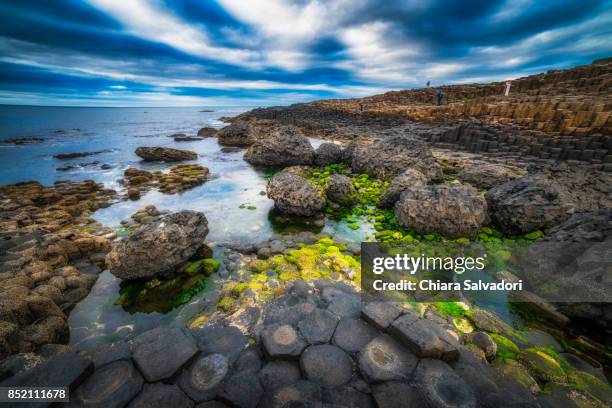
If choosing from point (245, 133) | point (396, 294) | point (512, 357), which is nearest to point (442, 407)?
point (512, 357)

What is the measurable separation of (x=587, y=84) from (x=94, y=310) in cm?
4372

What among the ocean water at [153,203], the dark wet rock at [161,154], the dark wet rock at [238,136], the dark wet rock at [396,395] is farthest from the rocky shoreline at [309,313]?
the dark wet rock at [238,136]

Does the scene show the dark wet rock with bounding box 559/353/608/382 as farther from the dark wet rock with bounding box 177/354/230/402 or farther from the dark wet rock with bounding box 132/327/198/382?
→ the dark wet rock with bounding box 132/327/198/382

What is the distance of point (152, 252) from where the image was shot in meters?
5.85

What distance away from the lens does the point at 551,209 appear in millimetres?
7082

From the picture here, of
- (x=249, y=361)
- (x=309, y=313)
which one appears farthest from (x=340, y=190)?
(x=249, y=361)

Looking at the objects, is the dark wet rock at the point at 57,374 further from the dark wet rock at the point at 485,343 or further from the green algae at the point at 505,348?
the green algae at the point at 505,348

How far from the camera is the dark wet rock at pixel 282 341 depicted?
11.0 feet

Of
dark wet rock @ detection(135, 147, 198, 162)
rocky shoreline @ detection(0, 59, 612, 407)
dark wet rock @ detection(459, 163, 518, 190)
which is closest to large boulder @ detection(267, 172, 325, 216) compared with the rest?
rocky shoreline @ detection(0, 59, 612, 407)

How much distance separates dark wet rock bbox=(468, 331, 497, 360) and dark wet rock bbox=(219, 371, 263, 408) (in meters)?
3.32

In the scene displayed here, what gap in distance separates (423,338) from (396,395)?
82 centimetres

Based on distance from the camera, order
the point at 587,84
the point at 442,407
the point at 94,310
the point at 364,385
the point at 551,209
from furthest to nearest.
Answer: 1. the point at 587,84
2. the point at 551,209
3. the point at 94,310
4. the point at 364,385
5. the point at 442,407

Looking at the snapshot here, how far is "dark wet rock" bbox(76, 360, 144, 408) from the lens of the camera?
2.77 m

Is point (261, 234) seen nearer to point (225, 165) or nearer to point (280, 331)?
point (280, 331)
